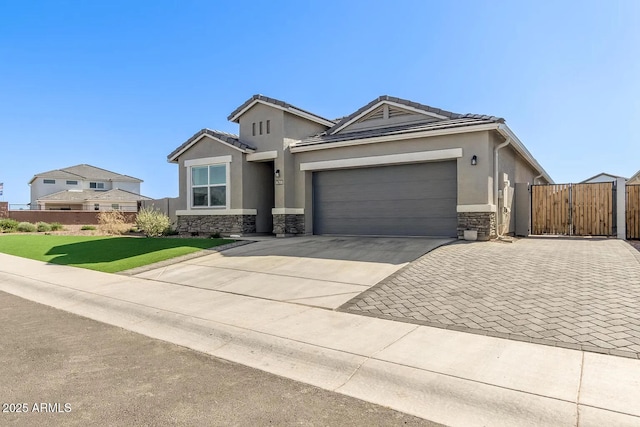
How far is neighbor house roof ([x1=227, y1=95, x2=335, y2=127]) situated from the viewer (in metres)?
16.5

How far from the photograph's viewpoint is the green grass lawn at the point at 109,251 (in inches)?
463

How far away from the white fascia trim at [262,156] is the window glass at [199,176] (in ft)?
7.82

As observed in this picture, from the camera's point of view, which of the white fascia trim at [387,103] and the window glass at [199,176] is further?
the window glass at [199,176]

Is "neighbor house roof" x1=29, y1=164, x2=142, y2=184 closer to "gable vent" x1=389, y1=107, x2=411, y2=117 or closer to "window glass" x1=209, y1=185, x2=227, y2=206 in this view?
"window glass" x1=209, y1=185, x2=227, y2=206

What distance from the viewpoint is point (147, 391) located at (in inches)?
152

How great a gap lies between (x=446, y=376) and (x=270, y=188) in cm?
1534

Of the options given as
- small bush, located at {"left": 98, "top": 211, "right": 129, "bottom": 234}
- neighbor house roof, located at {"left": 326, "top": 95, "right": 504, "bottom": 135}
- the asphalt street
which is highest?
neighbor house roof, located at {"left": 326, "top": 95, "right": 504, "bottom": 135}

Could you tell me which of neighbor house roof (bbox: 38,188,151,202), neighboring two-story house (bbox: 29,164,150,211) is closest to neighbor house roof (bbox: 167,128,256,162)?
neighboring two-story house (bbox: 29,164,150,211)

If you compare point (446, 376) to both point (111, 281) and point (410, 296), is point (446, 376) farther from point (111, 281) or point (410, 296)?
point (111, 281)

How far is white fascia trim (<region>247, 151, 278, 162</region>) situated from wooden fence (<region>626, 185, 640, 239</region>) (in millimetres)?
13830

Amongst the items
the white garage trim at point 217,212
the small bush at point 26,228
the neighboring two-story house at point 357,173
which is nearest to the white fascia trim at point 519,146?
the neighboring two-story house at point 357,173

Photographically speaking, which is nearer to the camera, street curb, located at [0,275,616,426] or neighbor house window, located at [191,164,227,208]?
street curb, located at [0,275,616,426]

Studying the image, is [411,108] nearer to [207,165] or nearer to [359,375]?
[207,165]

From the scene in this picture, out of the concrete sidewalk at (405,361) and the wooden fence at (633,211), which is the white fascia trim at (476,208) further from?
the concrete sidewalk at (405,361)
